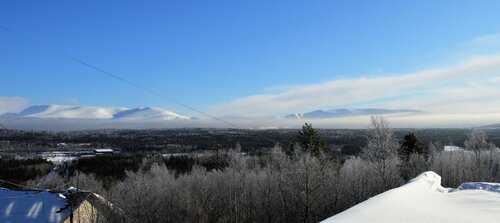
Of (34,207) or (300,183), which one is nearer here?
(34,207)

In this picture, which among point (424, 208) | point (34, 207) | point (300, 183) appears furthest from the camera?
point (300, 183)

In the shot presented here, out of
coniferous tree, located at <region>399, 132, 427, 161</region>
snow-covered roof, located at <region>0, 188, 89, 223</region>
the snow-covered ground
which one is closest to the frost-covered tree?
coniferous tree, located at <region>399, 132, 427, 161</region>

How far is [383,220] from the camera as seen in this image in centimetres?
570

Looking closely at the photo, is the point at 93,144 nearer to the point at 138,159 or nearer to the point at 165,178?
the point at 138,159

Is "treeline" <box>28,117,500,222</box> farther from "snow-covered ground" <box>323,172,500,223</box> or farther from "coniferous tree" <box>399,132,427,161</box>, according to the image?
"snow-covered ground" <box>323,172,500,223</box>

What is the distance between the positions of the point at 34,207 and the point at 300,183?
25.0 meters

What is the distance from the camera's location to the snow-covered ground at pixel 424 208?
233 inches

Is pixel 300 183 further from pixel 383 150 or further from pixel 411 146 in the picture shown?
pixel 411 146

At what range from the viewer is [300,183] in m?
47.4

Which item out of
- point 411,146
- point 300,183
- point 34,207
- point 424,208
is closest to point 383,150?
point 300,183

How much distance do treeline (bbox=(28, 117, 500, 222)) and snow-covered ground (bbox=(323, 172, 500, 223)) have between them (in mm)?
37552

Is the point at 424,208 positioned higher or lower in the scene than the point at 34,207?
higher

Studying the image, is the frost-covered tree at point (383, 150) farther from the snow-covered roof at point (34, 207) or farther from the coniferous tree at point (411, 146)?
the snow-covered roof at point (34, 207)

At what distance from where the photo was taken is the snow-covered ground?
19.4ft
